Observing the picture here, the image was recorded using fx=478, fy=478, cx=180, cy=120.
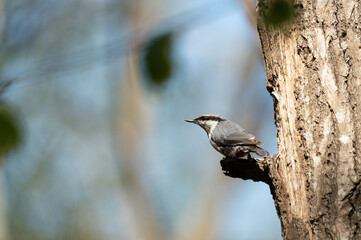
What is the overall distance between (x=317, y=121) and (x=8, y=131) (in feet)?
5.18

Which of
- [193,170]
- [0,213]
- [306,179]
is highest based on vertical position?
[193,170]

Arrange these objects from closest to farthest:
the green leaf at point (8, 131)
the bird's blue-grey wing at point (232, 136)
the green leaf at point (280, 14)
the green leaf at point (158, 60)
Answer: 1. the green leaf at point (8, 131)
2. the green leaf at point (158, 60)
3. the green leaf at point (280, 14)
4. the bird's blue-grey wing at point (232, 136)

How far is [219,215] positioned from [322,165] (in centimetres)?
832

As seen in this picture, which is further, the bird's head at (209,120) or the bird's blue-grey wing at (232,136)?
the bird's head at (209,120)

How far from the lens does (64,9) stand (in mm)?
12555

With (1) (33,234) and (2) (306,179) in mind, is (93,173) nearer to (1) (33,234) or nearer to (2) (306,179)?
(1) (33,234)

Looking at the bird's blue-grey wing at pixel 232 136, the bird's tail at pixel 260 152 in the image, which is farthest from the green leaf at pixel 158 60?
the bird's blue-grey wing at pixel 232 136

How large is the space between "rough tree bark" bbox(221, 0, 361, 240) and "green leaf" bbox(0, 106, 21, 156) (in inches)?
51.8

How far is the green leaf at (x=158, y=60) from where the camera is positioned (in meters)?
1.61

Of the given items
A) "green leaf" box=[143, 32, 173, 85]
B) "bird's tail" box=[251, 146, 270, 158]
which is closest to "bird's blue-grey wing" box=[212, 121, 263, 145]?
"bird's tail" box=[251, 146, 270, 158]

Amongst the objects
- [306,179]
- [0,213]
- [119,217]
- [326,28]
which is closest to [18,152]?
[306,179]

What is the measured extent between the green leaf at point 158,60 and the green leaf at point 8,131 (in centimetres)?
45

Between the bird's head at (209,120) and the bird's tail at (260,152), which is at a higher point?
the bird's head at (209,120)

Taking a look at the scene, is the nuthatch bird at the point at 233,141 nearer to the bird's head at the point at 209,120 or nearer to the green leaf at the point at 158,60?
the bird's head at the point at 209,120
